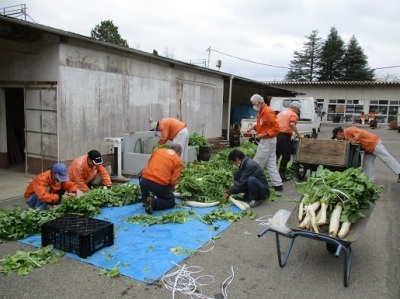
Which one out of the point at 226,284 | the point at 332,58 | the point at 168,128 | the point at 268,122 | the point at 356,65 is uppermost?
the point at 332,58

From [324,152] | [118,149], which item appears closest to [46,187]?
[118,149]

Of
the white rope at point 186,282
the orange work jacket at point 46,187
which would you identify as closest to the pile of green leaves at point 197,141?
the orange work jacket at point 46,187

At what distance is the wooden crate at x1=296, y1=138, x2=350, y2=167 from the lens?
306 inches

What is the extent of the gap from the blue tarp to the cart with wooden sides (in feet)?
11.4

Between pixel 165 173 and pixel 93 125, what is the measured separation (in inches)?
161

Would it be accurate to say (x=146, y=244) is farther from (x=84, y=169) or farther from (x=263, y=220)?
(x=84, y=169)

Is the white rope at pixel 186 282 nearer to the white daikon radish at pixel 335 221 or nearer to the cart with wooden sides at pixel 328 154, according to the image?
the white daikon radish at pixel 335 221

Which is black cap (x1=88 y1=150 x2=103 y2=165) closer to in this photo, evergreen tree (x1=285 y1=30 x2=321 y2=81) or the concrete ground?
the concrete ground

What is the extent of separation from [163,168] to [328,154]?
4.19m

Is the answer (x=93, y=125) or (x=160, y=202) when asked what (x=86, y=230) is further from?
(x=93, y=125)

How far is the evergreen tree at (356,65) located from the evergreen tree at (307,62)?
557 centimetres

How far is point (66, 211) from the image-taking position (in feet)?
18.1

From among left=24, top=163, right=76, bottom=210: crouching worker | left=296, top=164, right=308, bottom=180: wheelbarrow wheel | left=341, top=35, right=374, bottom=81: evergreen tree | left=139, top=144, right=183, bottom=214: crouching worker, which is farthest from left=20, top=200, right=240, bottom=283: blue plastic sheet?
left=341, top=35, right=374, bottom=81: evergreen tree

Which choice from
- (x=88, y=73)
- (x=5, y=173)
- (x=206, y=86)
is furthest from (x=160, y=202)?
(x=206, y=86)
